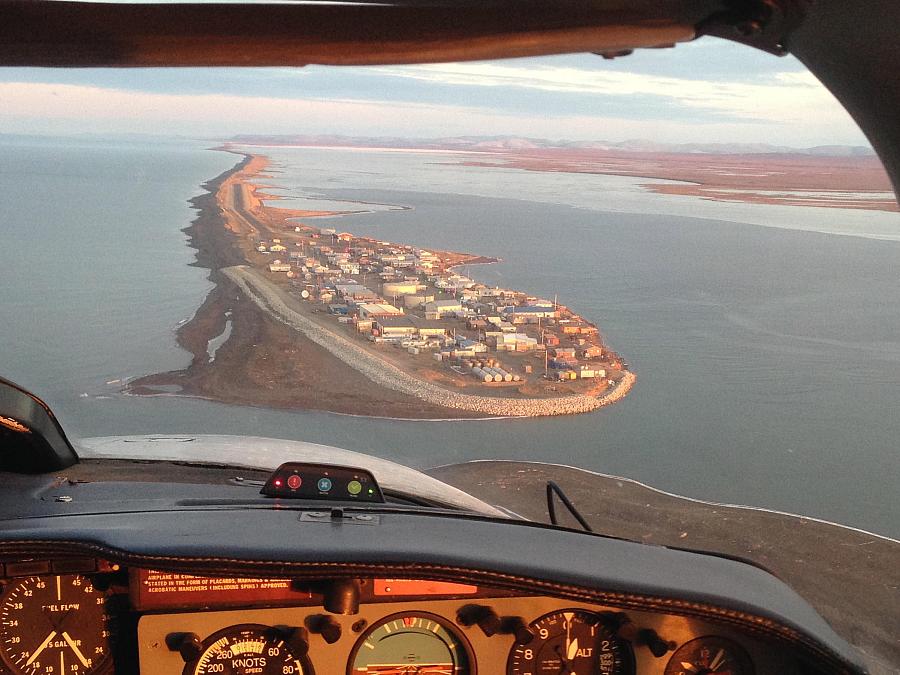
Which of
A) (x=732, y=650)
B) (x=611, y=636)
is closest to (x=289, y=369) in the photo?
(x=611, y=636)

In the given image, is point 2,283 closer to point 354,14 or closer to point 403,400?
point 403,400

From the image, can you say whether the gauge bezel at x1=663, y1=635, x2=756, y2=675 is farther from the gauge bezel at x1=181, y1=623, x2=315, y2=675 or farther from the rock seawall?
the rock seawall

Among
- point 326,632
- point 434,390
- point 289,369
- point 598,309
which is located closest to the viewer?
point 326,632

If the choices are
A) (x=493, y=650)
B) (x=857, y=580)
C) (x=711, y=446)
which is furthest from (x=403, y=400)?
(x=857, y=580)

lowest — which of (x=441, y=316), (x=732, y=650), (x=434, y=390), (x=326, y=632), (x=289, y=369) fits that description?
(x=732, y=650)

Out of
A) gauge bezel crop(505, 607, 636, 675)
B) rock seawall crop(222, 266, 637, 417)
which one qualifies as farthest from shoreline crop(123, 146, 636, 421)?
gauge bezel crop(505, 607, 636, 675)

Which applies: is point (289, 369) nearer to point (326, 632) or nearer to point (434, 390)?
point (434, 390)
